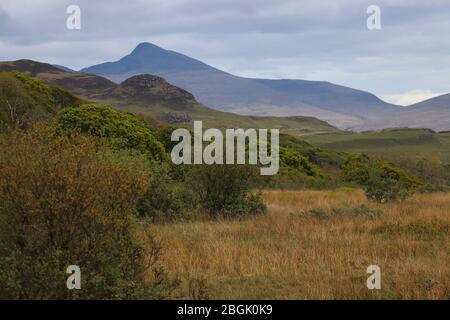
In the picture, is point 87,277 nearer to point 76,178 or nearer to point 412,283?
point 76,178

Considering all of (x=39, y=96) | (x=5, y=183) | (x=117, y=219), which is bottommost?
(x=117, y=219)

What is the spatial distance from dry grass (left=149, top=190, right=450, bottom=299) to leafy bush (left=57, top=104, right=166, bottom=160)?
18.3 m

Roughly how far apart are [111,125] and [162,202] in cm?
1861

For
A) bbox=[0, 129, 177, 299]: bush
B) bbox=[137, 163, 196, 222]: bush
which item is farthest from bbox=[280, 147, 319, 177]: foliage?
bbox=[0, 129, 177, 299]: bush

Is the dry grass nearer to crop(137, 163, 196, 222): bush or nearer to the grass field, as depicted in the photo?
crop(137, 163, 196, 222): bush

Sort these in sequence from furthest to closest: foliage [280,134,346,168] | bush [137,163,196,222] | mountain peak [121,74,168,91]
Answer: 1. mountain peak [121,74,168,91]
2. foliage [280,134,346,168]
3. bush [137,163,196,222]

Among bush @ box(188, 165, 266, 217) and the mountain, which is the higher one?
the mountain

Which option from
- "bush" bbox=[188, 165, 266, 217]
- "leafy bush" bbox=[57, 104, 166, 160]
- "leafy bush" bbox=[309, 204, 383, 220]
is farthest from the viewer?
"leafy bush" bbox=[57, 104, 166, 160]

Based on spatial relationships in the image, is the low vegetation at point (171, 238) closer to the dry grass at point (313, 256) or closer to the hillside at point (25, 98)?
the dry grass at point (313, 256)

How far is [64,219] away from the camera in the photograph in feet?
19.4

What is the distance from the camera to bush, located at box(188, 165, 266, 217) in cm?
1507

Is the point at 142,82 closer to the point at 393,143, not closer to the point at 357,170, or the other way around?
the point at 393,143

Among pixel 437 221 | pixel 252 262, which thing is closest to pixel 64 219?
pixel 252 262
